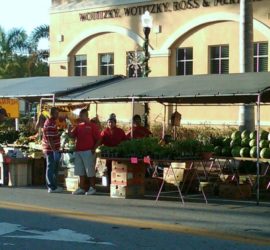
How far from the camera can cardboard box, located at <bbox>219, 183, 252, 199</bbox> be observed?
12.9m

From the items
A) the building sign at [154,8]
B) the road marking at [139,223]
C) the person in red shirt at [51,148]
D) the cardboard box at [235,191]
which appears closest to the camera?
the road marking at [139,223]

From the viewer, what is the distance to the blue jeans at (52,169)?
13.6m

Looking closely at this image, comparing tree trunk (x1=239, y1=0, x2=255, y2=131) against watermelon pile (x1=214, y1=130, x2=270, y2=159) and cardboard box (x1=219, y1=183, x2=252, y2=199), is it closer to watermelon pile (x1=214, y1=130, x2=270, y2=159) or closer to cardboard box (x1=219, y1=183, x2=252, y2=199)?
watermelon pile (x1=214, y1=130, x2=270, y2=159)

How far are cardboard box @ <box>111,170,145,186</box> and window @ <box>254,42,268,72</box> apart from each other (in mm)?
12082

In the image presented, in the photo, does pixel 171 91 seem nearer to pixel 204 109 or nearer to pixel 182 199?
pixel 182 199

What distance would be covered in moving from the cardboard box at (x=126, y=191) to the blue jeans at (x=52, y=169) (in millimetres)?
1508

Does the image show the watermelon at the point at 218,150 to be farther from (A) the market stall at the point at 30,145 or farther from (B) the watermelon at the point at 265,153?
(A) the market stall at the point at 30,145

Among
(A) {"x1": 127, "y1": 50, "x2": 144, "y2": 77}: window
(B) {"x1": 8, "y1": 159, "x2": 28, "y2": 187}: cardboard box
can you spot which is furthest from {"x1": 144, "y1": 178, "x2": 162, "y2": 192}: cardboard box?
(A) {"x1": 127, "y1": 50, "x2": 144, "y2": 77}: window

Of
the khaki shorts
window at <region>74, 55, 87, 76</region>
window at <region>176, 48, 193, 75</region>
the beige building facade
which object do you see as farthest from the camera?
window at <region>74, 55, 87, 76</region>

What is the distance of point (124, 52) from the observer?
91.3ft

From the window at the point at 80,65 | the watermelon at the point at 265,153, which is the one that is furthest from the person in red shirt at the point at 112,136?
the window at the point at 80,65

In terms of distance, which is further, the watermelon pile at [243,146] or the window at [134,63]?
the window at [134,63]

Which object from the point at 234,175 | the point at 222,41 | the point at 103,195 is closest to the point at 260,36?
the point at 222,41

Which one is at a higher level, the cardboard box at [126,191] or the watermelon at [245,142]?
the watermelon at [245,142]
